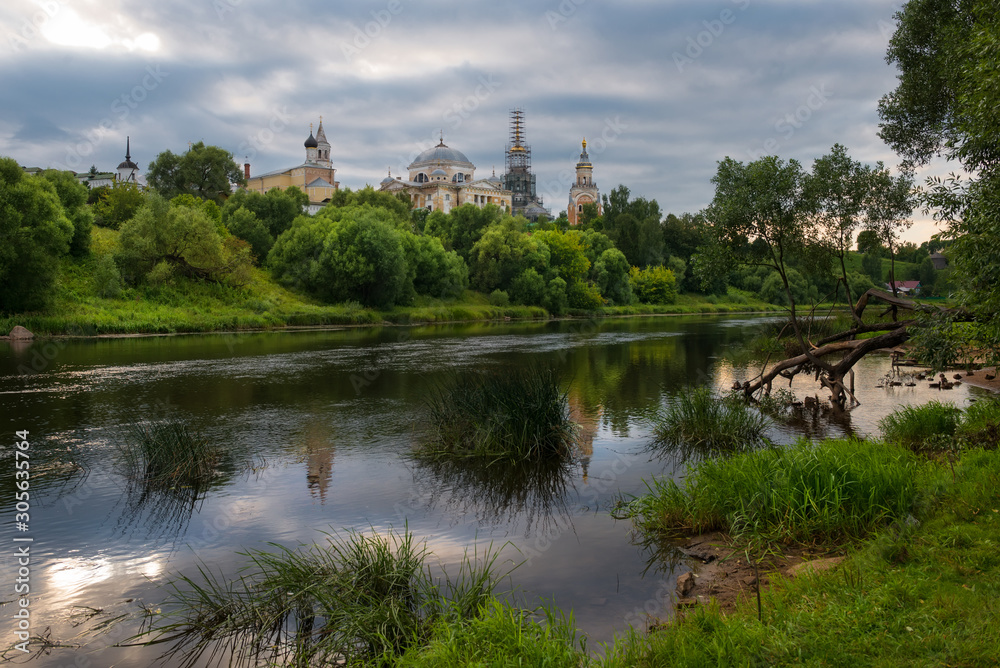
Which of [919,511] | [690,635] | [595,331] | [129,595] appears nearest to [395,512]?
[129,595]

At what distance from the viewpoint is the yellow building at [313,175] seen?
110m

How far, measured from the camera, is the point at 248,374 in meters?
23.7

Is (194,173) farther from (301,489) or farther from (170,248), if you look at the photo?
(301,489)

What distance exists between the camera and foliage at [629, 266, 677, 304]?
272 feet

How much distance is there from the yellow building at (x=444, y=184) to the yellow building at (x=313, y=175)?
1192 centimetres

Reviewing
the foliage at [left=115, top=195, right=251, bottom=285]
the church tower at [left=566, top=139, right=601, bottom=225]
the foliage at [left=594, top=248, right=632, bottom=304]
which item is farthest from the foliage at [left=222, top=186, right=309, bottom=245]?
the church tower at [left=566, top=139, right=601, bottom=225]

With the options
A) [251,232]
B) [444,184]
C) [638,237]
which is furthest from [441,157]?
[251,232]

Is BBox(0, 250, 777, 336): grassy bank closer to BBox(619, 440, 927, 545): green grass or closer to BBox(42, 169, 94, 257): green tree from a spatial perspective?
BBox(42, 169, 94, 257): green tree

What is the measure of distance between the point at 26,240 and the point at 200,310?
1228 centimetres

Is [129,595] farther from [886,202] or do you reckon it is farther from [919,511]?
[886,202]

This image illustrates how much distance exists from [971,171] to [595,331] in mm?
38805

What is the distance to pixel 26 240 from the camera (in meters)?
34.5

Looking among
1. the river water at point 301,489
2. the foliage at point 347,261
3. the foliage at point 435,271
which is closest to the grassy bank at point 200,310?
the foliage at point 435,271

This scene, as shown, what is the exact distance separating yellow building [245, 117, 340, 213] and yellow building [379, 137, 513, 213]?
39.1 feet
